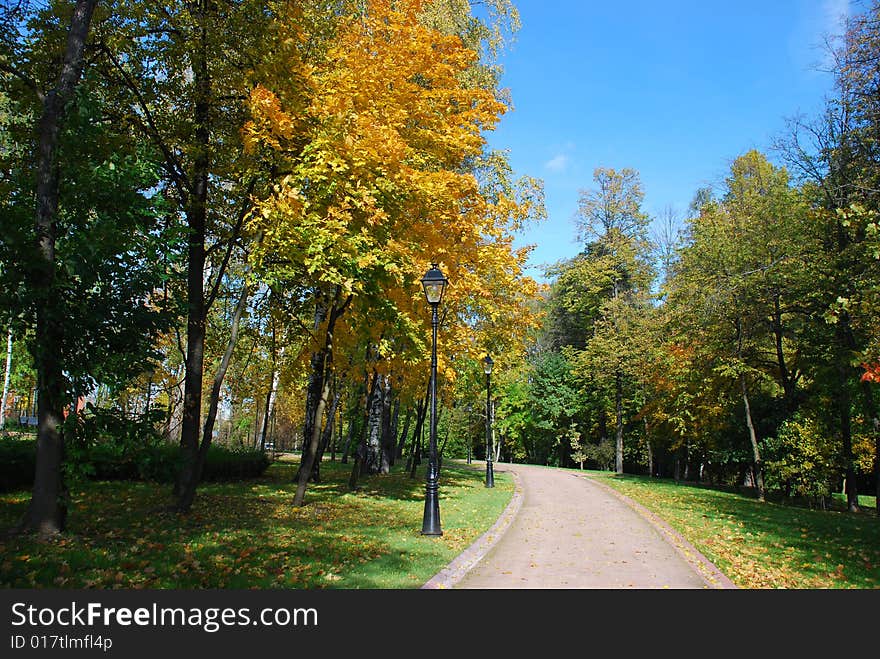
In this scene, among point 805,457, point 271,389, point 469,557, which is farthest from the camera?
point 271,389

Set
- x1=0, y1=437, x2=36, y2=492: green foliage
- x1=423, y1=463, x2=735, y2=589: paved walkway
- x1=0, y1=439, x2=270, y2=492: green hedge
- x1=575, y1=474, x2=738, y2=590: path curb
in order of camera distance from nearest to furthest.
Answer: x1=423, y1=463, x2=735, y2=589: paved walkway, x1=575, y1=474, x2=738, y2=590: path curb, x1=0, y1=439, x2=270, y2=492: green hedge, x1=0, y1=437, x2=36, y2=492: green foliage

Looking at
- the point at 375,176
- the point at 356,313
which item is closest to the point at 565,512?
the point at 356,313

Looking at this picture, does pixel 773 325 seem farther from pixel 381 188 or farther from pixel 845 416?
pixel 381 188

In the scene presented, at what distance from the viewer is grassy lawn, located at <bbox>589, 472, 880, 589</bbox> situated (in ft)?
25.7

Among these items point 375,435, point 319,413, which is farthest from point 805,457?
point 319,413

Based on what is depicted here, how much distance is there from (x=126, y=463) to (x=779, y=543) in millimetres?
13795

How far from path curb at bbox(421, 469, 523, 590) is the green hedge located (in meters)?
4.39

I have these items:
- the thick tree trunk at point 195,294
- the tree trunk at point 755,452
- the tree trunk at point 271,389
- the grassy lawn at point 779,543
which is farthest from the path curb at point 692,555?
the tree trunk at point 271,389

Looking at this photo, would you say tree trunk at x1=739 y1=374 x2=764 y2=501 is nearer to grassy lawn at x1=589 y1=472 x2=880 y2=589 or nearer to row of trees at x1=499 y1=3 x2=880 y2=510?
row of trees at x1=499 y1=3 x2=880 y2=510

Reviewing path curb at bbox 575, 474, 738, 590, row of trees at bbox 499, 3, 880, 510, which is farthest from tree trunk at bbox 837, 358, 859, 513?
path curb at bbox 575, 474, 738, 590

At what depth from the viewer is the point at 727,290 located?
18594 mm

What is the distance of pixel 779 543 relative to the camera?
1066cm

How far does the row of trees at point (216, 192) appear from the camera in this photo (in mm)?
7508

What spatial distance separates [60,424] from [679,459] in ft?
122
